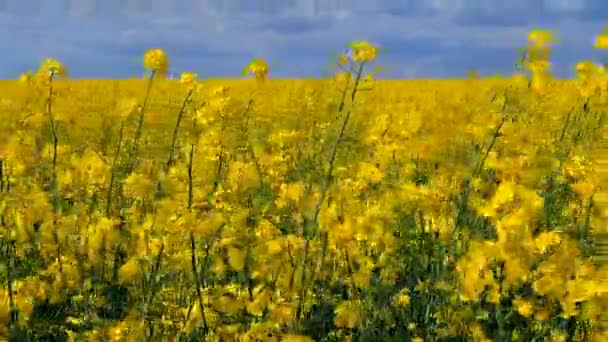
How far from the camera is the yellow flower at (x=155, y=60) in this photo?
4.34 meters

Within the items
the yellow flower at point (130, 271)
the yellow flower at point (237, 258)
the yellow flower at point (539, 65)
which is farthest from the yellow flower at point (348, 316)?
the yellow flower at point (539, 65)

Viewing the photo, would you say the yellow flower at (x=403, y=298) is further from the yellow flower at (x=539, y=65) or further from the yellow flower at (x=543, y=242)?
the yellow flower at (x=539, y=65)

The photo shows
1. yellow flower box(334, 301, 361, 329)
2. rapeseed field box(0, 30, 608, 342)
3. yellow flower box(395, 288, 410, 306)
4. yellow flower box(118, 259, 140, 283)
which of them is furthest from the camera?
yellow flower box(395, 288, 410, 306)

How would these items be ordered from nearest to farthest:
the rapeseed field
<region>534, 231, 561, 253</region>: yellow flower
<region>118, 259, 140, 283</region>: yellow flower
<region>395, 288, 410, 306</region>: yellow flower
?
<region>534, 231, 561, 253</region>: yellow flower < the rapeseed field < <region>118, 259, 140, 283</region>: yellow flower < <region>395, 288, 410, 306</region>: yellow flower

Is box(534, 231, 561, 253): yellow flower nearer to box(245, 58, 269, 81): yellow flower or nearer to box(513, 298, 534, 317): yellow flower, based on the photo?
box(513, 298, 534, 317): yellow flower

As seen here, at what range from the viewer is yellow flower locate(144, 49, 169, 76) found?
14.2 feet

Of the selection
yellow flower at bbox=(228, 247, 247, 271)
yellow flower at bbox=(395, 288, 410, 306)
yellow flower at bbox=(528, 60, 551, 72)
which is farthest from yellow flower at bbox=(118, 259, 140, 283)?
yellow flower at bbox=(528, 60, 551, 72)

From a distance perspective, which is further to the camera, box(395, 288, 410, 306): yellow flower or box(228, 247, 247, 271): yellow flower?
box(395, 288, 410, 306): yellow flower

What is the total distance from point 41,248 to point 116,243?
48 centimetres

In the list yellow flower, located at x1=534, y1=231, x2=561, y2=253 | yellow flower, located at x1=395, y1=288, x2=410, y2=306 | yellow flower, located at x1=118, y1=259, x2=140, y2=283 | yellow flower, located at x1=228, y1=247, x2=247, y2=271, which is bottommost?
yellow flower, located at x1=395, y1=288, x2=410, y2=306

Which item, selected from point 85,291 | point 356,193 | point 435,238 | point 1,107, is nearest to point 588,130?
point 356,193

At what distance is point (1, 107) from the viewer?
12797 millimetres

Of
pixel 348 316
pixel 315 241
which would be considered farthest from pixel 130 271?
pixel 348 316

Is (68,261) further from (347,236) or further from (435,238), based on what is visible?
(435,238)
